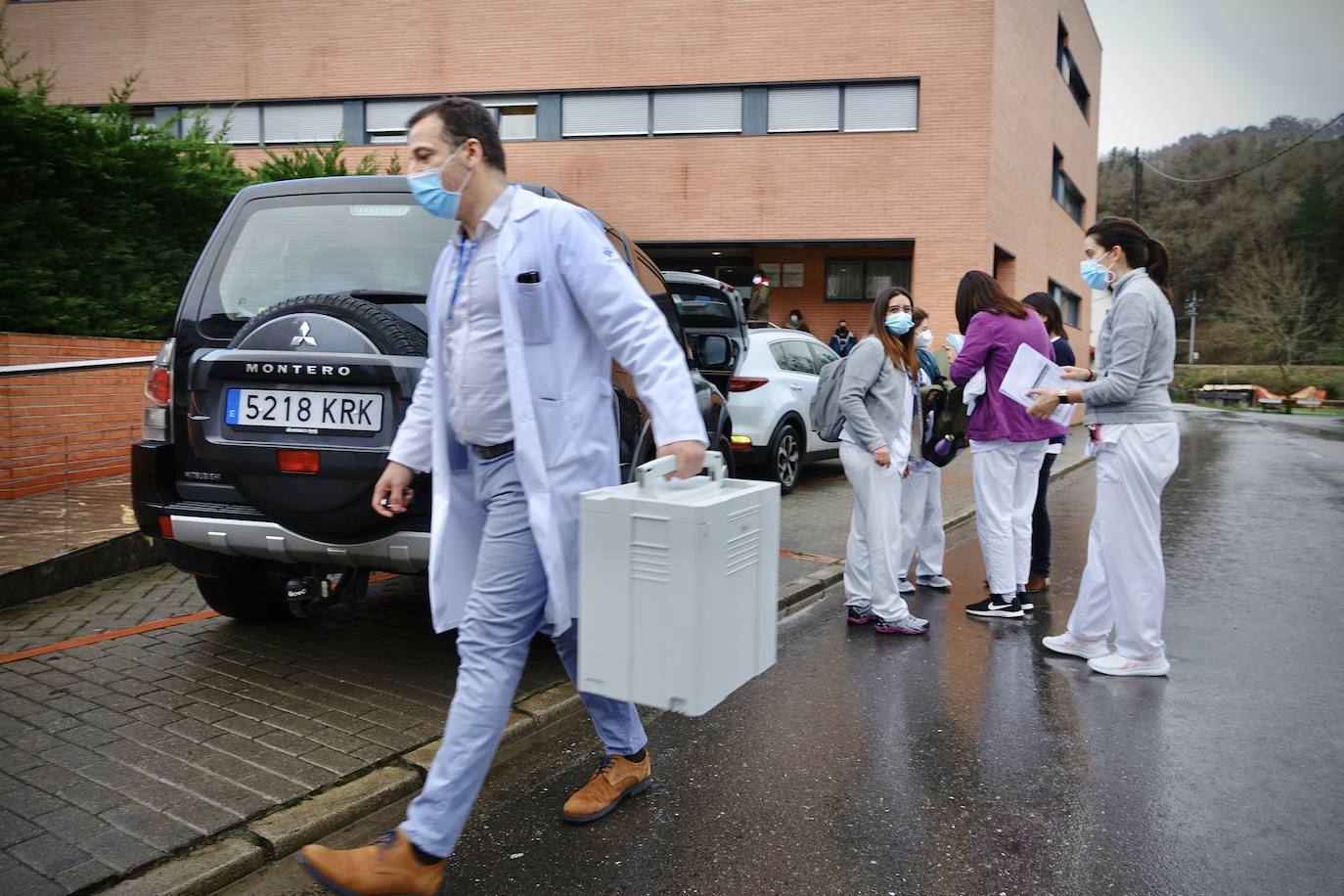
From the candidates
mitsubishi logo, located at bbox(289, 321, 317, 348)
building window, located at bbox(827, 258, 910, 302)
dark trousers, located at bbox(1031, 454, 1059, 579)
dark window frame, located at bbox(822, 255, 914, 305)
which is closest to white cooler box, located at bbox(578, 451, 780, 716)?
mitsubishi logo, located at bbox(289, 321, 317, 348)

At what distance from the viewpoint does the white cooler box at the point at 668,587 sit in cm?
240

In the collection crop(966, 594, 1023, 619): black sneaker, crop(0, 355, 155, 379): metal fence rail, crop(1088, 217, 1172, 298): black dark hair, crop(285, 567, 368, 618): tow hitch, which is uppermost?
crop(1088, 217, 1172, 298): black dark hair

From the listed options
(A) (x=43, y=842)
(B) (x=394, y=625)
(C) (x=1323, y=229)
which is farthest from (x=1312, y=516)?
(C) (x=1323, y=229)

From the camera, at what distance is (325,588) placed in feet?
15.1

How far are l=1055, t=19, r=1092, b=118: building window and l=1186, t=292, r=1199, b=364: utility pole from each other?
3825 centimetres

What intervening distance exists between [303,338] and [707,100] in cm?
2075

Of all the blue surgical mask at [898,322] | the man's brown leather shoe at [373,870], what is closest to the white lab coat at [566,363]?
the man's brown leather shoe at [373,870]

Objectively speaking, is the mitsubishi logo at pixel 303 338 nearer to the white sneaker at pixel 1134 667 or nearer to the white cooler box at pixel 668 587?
the white cooler box at pixel 668 587

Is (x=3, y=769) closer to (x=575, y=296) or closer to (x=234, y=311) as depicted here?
(x=234, y=311)

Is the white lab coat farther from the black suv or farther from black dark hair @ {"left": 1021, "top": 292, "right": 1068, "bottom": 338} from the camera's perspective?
black dark hair @ {"left": 1021, "top": 292, "right": 1068, "bottom": 338}

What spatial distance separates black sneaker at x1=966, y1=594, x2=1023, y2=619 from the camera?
5.79 metres

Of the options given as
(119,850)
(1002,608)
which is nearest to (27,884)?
(119,850)

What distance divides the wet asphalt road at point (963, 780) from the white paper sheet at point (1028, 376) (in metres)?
1.33

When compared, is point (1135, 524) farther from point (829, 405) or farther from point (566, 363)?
point (566, 363)
